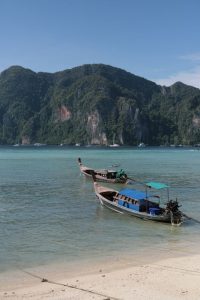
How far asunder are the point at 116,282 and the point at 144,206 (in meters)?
13.3

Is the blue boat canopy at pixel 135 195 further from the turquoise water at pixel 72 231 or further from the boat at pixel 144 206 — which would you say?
the turquoise water at pixel 72 231

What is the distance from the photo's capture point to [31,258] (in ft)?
60.3

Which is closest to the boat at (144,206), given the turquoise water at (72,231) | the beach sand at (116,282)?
the turquoise water at (72,231)

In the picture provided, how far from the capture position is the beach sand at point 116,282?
13180 mm

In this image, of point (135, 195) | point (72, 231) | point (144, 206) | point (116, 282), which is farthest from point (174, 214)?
point (116, 282)

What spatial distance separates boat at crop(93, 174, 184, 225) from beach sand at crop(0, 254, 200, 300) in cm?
773

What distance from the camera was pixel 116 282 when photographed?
14.5 m

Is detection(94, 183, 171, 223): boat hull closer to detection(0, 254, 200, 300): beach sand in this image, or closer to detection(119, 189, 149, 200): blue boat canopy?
detection(119, 189, 149, 200): blue boat canopy

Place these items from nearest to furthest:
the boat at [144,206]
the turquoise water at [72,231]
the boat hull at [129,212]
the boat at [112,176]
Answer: the turquoise water at [72,231]
the boat at [144,206]
the boat hull at [129,212]
the boat at [112,176]

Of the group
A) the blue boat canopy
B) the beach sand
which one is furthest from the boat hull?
the beach sand

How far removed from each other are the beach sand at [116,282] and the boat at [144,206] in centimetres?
773

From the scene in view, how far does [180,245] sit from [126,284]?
7.23 m

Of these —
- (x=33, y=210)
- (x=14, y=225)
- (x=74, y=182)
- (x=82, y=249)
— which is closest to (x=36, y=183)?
(x=74, y=182)

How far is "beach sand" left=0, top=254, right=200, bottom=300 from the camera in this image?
13.2 meters
